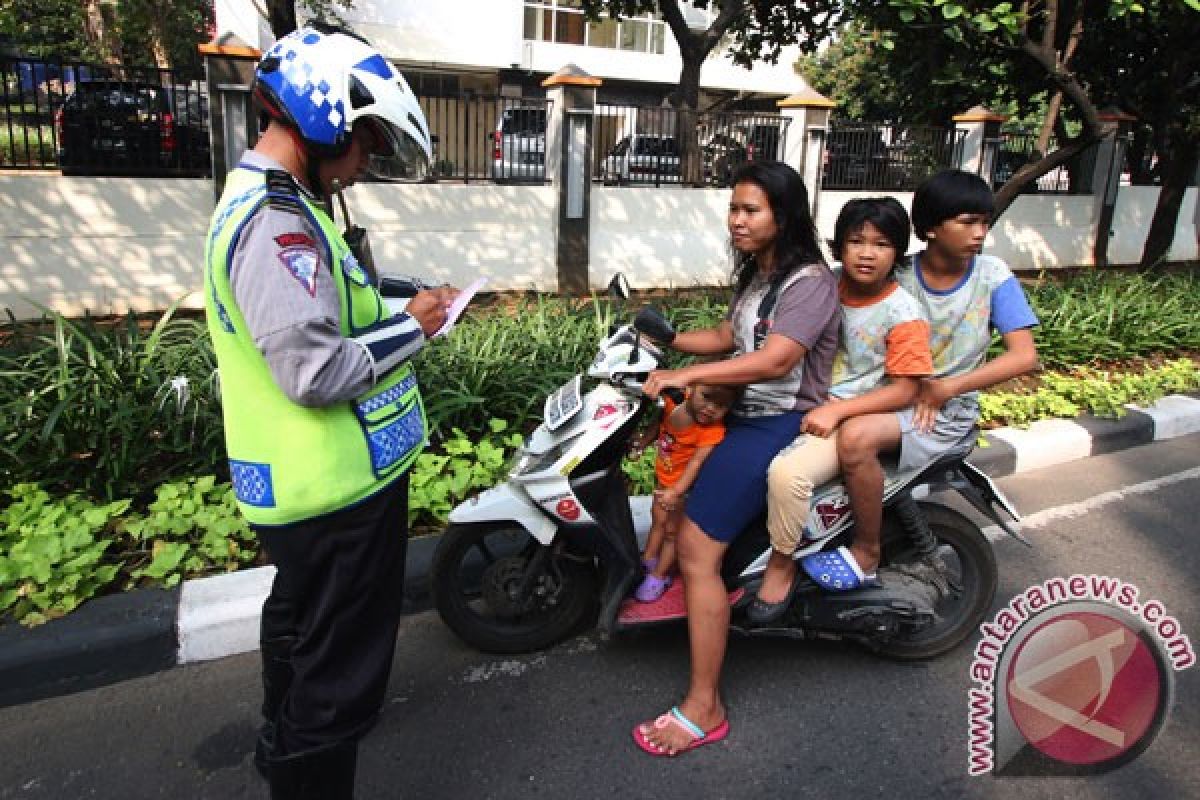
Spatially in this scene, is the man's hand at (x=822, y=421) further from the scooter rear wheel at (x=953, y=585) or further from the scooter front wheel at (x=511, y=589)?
the scooter front wheel at (x=511, y=589)

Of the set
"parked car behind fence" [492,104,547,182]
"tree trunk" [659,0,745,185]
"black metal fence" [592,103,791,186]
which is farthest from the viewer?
"tree trunk" [659,0,745,185]

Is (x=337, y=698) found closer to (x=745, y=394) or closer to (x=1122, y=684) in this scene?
(x=745, y=394)

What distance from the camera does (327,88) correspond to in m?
1.62

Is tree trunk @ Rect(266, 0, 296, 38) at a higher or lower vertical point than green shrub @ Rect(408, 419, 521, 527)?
higher

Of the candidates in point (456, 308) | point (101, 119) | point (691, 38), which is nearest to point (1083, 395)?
point (456, 308)

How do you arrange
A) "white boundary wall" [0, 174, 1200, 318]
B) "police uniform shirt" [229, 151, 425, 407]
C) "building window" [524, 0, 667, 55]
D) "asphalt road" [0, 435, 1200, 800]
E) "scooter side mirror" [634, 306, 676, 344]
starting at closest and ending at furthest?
"police uniform shirt" [229, 151, 425, 407] → "asphalt road" [0, 435, 1200, 800] → "scooter side mirror" [634, 306, 676, 344] → "white boundary wall" [0, 174, 1200, 318] → "building window" [524, 0, 667, 55]

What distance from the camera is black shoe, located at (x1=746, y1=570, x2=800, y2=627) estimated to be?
8.82ft

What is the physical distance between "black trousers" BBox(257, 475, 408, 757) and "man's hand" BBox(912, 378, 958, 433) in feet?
5.37

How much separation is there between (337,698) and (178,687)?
1.28 m

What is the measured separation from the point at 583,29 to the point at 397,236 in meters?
19.7

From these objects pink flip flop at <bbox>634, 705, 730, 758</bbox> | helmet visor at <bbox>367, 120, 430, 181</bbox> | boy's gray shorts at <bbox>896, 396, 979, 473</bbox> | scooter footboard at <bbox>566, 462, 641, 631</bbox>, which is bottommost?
pink flip flop at <bbox>634, 705, 730, 758</bbox>

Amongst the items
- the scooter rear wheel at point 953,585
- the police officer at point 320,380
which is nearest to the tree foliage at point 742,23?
the scooter rear wheel at point 953,585

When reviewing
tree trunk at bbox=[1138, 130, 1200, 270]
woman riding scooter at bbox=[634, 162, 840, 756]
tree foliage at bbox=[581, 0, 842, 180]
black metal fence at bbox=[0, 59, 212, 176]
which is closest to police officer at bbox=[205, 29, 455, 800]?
woman riding scooter at bbox=[634, 162, 840, 756]

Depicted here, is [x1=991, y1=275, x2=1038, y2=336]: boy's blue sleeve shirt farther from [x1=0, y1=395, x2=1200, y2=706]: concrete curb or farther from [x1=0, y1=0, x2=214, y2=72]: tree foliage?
[x1=0, y1=0, x2=214, y2=72]: tree foliage
